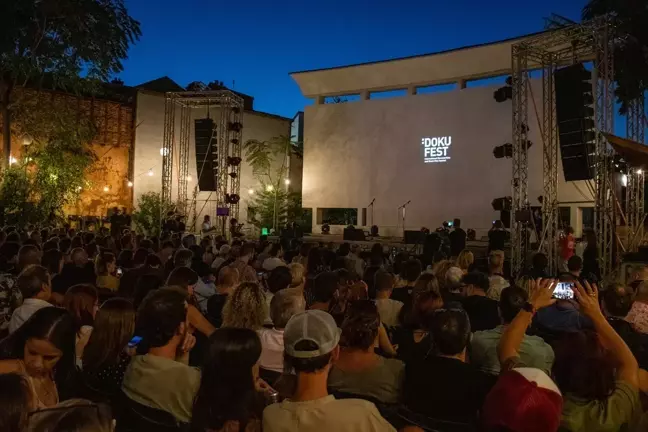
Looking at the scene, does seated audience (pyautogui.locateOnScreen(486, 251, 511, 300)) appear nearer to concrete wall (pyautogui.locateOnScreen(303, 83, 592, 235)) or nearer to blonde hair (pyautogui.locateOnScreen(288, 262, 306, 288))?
blonde hair (pyautogui.locateOnScreen(288, 262, 306, 288))

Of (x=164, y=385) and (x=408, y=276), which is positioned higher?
(x=408, y=276)

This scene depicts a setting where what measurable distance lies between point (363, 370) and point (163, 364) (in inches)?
→ 36.9

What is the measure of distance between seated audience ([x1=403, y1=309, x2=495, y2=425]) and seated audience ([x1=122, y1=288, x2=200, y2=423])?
98 centimetres

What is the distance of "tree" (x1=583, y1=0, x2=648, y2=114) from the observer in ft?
51.3

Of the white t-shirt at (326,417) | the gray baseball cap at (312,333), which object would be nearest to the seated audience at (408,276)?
the gray baseball cap at (312,333)

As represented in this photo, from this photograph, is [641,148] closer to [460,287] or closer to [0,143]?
[460,287]

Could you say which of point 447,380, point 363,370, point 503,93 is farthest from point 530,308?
point 503,93

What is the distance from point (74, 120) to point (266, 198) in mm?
8053

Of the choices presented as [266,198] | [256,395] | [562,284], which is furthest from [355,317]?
[266,198]

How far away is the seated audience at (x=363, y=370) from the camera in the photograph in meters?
2.66

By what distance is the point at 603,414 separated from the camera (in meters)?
2.17

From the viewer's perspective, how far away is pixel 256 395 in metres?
2.17

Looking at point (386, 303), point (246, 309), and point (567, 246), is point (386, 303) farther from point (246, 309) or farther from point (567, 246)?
point (567, 246)

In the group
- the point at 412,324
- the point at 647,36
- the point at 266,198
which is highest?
the point at 647,36
